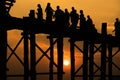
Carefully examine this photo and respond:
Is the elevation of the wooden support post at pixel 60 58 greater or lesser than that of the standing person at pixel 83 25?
lesser

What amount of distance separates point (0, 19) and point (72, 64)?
801cm

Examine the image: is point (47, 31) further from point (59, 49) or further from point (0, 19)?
point (0, 19)

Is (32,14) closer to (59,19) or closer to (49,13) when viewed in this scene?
(49,13)

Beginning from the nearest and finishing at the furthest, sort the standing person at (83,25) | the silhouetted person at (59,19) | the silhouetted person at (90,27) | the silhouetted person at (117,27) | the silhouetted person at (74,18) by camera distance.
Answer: the silhouetted person at (59,19)
the silhouetted person at (74,18)
the standing person at (83,25)
the silhouetted person at (90,27)
the silhouetted person at (117,27)

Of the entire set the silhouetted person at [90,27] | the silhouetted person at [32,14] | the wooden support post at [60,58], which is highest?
the silhouetted person at [32,14]

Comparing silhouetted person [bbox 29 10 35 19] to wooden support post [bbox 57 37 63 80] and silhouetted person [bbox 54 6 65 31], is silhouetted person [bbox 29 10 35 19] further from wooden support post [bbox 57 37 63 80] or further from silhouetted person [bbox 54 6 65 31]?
wooden support post [bbox 57 37 63 80]

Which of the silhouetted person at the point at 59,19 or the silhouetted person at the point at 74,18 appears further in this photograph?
the silhouetted person at the point at 74,18

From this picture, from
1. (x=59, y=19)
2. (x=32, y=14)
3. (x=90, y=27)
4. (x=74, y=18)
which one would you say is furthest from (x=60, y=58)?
(x=90, y=27)

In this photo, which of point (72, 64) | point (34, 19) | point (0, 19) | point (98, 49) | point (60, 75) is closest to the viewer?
point (0, 19)

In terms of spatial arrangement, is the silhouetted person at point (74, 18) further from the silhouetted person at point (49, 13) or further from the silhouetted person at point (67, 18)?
the silhouetted person at point (49, 13)

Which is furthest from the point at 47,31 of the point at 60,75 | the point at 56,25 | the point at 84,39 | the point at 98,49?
the point at 98,49

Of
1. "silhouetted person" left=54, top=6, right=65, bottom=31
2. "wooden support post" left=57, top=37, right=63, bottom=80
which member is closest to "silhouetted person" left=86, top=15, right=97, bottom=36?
"silhouetted person" left=54, top=6, right=65, bottom=31

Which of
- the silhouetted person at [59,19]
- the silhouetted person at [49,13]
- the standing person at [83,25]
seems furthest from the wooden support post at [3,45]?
the standing person at [83,25]

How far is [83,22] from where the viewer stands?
96.4 ft
